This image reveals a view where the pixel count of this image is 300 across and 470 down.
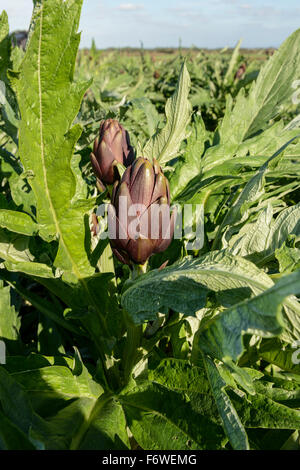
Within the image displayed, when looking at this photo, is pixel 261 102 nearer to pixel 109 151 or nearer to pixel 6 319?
pixel 109 151

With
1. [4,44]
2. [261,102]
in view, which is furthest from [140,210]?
[261,102]

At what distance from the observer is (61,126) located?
614 mm

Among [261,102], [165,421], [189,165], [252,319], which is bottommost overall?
[165,421]

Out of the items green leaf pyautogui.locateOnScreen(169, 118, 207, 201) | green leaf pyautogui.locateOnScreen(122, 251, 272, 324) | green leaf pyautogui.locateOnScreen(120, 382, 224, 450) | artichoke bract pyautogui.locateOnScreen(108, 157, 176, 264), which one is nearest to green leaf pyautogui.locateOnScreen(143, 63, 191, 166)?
green leaf pyautogui.locateOnScreen(169, 118, 207, 201)

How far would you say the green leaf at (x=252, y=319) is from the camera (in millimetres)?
405

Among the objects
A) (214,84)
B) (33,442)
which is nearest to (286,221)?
(33,442)

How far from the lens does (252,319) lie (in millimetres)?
429

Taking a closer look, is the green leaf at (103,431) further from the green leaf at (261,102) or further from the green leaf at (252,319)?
the green leaf at (261,102)

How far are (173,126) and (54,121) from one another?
0.27m

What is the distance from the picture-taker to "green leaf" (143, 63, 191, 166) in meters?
0.79

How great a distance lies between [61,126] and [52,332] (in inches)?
17.4

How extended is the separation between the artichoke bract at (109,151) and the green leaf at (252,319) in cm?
36

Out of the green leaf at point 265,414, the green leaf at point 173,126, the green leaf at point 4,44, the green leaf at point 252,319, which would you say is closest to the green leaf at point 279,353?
the green leaf at point 265,414

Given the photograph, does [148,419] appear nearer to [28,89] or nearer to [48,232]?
[48,232]
